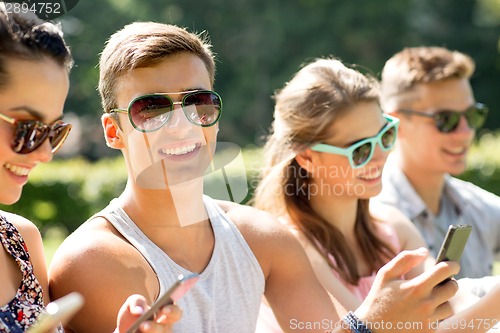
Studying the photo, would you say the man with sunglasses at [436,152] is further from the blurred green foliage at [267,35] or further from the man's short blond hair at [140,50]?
the blurred green foliage at [267,35]

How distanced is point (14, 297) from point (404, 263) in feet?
3.82

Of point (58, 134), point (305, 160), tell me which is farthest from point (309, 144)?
point (58, 134)

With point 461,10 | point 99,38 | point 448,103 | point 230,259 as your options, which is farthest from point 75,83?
point 230,259

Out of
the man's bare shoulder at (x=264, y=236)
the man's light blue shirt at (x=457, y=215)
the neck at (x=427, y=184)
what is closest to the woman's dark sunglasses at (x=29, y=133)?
the man's bare shoulder at (x=264, y=236)

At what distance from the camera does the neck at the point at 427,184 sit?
491 centimetres

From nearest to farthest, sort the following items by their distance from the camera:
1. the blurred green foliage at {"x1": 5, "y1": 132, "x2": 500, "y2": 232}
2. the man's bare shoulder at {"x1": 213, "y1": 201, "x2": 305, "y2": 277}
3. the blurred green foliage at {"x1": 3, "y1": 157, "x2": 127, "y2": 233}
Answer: the man's bare shoulder at {"x1": 213, "y1": 201, "x2": 305, "y2": 277} → the blurred green foliage at {"x1": 5, "y1": 132, "x2": 500, "y2": 232} → the blurred green foliage at {"x1": 3, "y1": 157, "x2": 127, "y2": 233}

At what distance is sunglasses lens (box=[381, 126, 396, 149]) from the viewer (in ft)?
12.3

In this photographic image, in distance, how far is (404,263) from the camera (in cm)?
237

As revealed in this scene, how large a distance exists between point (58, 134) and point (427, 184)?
10.3ft

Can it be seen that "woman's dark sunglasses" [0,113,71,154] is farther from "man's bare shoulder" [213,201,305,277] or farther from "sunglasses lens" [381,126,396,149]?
"sunglasses lens" [381,126,396,149]

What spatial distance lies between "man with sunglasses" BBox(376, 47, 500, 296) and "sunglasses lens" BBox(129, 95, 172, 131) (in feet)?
7.94

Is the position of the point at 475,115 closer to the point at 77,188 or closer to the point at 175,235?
the point at 175,235

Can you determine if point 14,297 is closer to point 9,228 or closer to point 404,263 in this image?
point 9,228

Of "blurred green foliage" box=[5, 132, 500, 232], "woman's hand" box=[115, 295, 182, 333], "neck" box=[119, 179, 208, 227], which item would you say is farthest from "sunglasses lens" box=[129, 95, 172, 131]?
"blurred green foliage" box=[5, 132, 500, 232]
